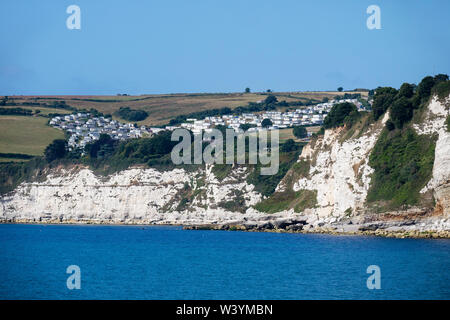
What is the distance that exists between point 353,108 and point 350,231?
21086mm

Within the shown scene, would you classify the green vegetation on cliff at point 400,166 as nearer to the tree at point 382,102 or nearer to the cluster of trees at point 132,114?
the tree at point 382,102

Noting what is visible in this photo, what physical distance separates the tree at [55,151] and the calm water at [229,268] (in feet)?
132

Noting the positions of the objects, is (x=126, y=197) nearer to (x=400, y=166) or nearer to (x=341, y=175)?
(x=341, y=175)

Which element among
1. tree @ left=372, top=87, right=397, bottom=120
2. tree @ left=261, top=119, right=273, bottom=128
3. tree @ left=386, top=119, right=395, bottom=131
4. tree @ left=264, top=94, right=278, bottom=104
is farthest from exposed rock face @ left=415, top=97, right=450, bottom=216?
tree @ left=264, top=94, right=278, bottom=104

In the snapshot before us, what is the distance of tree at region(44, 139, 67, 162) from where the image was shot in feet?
327

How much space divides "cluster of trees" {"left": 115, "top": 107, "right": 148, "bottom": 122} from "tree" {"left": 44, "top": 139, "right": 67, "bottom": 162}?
42187 millimetres

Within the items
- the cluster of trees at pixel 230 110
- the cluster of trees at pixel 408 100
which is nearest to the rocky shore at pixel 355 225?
the cluster of trees at pixel 408 100

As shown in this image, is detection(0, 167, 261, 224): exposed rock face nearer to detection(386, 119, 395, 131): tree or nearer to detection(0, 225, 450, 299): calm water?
detection(386, 119, 395, 131): tree

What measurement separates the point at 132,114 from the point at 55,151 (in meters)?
45.8

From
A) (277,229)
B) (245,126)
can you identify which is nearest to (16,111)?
(245,126)

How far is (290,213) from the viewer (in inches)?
2778
